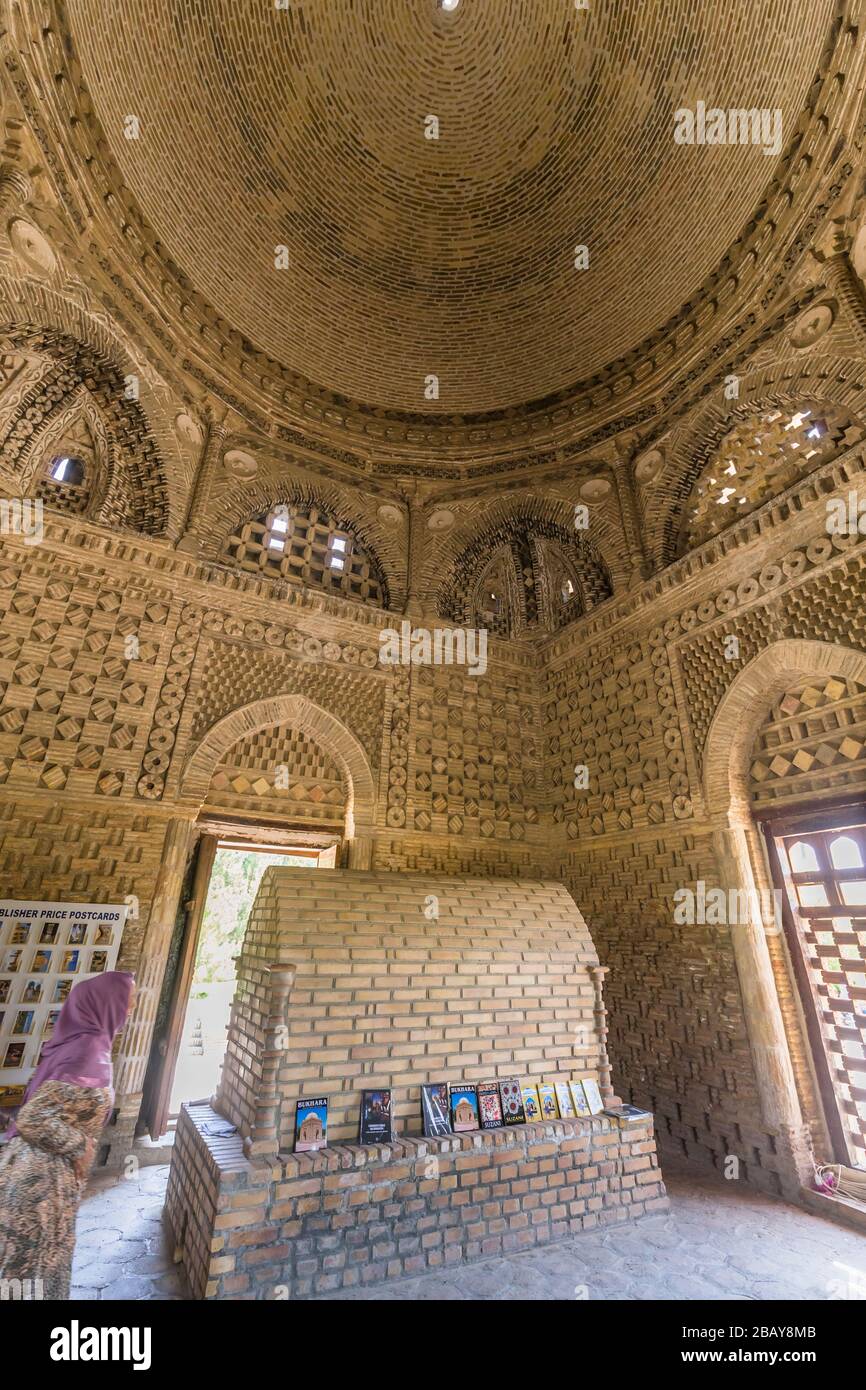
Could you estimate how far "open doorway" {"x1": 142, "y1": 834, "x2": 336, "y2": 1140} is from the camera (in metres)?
5.46

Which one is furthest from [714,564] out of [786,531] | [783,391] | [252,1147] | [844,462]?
[252,1147]

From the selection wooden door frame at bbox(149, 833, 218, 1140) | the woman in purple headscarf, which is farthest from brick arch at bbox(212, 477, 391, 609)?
the woman in purple headscarf

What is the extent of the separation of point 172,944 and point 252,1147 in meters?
3.03

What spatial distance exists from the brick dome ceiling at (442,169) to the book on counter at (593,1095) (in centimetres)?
796

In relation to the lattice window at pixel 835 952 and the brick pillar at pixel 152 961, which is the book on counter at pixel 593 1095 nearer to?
the lattice window at pixel 835 952

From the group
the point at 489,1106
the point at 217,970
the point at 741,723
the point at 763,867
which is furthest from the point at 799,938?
the point at 217,970

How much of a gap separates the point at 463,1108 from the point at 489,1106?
194 mm

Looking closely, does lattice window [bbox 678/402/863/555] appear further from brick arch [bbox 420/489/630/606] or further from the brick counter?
the brick counter

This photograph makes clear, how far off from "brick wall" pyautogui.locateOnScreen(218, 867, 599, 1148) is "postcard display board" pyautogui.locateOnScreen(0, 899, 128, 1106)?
5.26 feet

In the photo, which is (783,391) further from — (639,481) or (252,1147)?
(252,1147)

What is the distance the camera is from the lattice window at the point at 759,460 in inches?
224

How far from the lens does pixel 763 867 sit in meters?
5.57

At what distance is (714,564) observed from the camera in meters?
6.23

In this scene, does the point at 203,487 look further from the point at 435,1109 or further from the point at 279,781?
the point at 435,1109
